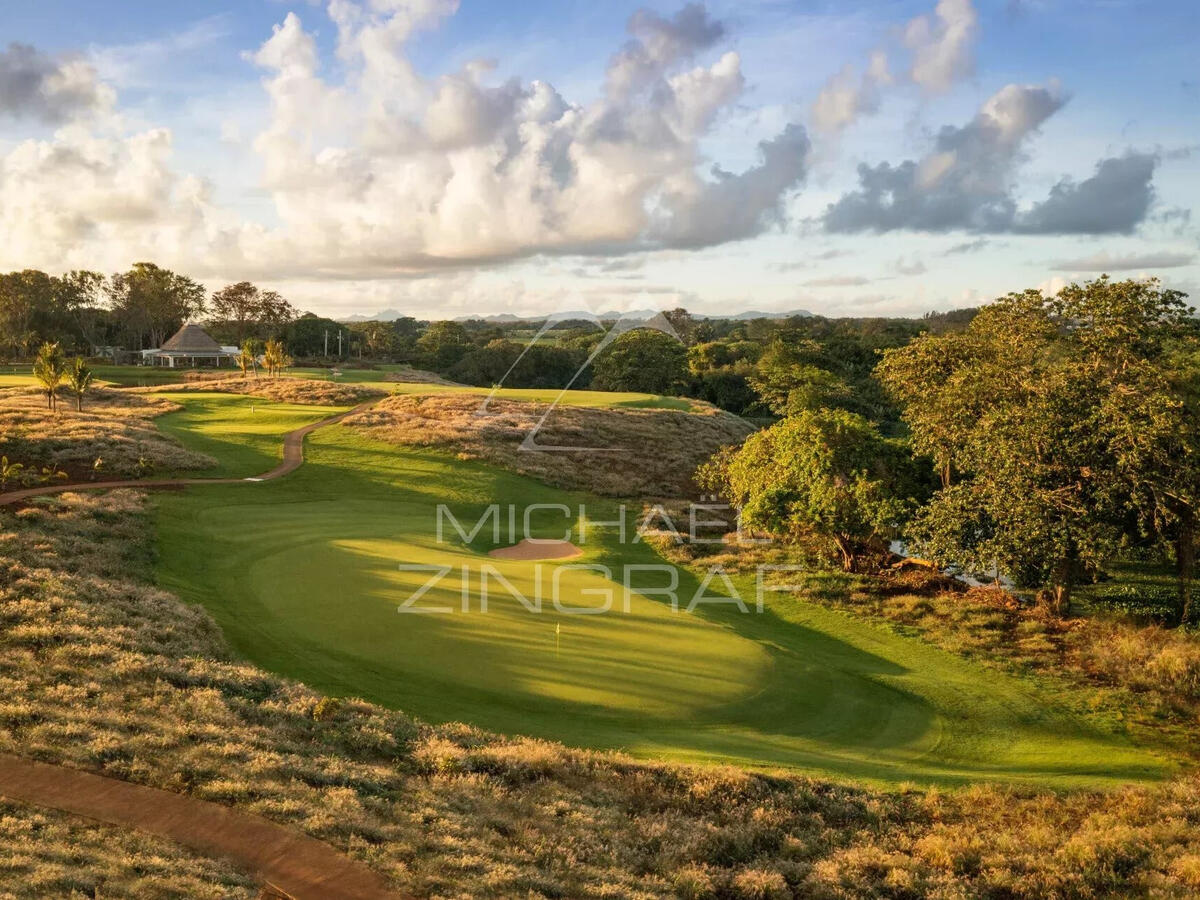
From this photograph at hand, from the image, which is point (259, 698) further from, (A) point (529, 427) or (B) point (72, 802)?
(A) point (529, 427)

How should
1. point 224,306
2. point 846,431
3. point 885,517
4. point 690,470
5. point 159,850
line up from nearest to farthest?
point 159,850
point 885,517
point 846,431
point 690,470
point 224,306

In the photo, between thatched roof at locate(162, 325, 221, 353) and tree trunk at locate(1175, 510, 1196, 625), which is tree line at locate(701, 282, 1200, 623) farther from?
thatched roof at locate(162, 325, 221, 353)

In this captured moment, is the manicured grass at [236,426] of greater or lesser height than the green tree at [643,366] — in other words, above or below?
below

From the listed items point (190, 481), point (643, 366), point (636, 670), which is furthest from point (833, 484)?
point (643, 366)

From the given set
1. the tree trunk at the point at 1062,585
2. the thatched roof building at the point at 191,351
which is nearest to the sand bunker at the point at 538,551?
the tree trunk at the point at 1062,585

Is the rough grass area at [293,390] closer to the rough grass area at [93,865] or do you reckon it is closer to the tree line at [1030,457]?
the tree line at [1030,457]

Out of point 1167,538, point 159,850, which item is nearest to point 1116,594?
point 1167,538

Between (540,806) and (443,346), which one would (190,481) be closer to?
(540,806)
